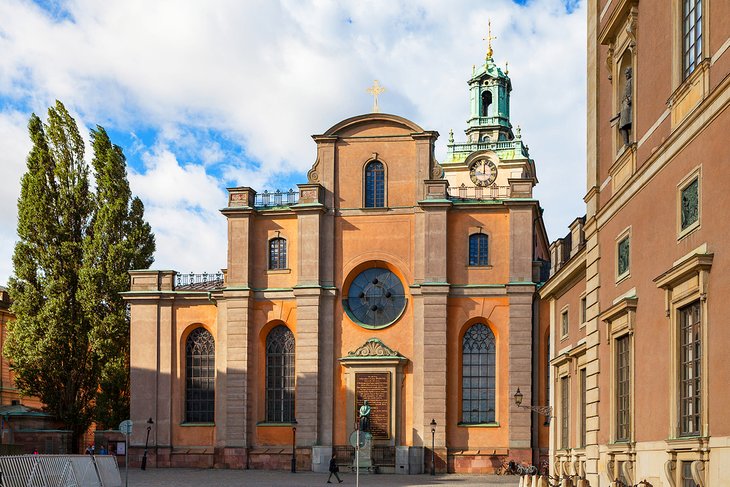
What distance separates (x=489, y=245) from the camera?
49250 mm

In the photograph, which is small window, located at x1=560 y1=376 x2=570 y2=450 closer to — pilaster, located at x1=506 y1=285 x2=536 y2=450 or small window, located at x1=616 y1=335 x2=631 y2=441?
small window, located at x1=616 y1=335 x2=631 y2=441

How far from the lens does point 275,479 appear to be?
138ft

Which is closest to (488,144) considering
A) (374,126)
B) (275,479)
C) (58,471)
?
(374,126)

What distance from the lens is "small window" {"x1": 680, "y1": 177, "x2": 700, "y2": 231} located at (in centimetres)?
1631

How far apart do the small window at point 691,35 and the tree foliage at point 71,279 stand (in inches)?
1569

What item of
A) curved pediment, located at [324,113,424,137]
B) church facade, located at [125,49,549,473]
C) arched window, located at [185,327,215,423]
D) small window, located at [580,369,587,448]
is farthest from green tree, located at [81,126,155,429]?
small window, located at [580,369,587,448]

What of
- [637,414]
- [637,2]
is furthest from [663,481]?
[637,2]

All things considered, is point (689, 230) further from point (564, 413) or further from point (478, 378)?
point (478, 378)

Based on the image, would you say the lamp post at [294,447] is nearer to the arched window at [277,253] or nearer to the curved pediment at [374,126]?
the arched window at [277,253]

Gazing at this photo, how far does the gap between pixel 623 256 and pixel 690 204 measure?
15.2 feet

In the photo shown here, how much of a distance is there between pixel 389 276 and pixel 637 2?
30594 millimetres

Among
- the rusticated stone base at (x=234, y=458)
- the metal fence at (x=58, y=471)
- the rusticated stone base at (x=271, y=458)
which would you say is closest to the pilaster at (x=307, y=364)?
the rusticated stone base at (x=271, y=458)

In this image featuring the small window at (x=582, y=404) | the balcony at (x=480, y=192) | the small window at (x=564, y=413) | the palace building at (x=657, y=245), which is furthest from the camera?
the balcony at (x=480, y=192)

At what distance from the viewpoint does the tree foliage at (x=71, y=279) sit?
173 ft
